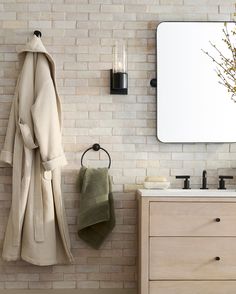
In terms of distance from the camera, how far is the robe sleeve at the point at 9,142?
9.73 ft

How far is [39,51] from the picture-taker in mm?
2963

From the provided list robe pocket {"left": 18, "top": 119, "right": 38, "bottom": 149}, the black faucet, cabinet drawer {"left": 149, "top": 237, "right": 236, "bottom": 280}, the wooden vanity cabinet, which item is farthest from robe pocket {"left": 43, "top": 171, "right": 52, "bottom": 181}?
the black faucet

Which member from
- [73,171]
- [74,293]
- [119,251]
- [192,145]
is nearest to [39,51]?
[73,171]

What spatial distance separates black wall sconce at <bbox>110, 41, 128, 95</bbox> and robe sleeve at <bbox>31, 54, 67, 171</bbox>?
0.41 metres

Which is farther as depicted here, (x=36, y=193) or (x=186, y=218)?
(x=36, y=193)

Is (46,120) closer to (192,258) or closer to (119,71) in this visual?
(119,71)

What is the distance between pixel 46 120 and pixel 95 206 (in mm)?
642

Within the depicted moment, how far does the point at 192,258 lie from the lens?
2688 millimetres

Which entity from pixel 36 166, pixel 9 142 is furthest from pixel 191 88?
pixel 9 142

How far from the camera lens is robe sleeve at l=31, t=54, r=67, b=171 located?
2.88 m

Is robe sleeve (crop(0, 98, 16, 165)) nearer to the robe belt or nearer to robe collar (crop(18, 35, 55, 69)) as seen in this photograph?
the robe belt

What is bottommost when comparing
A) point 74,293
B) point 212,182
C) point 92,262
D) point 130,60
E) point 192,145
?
point 74,293

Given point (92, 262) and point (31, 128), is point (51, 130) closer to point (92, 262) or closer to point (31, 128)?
point (31, 128)

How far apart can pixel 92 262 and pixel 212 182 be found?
39.3 inches
